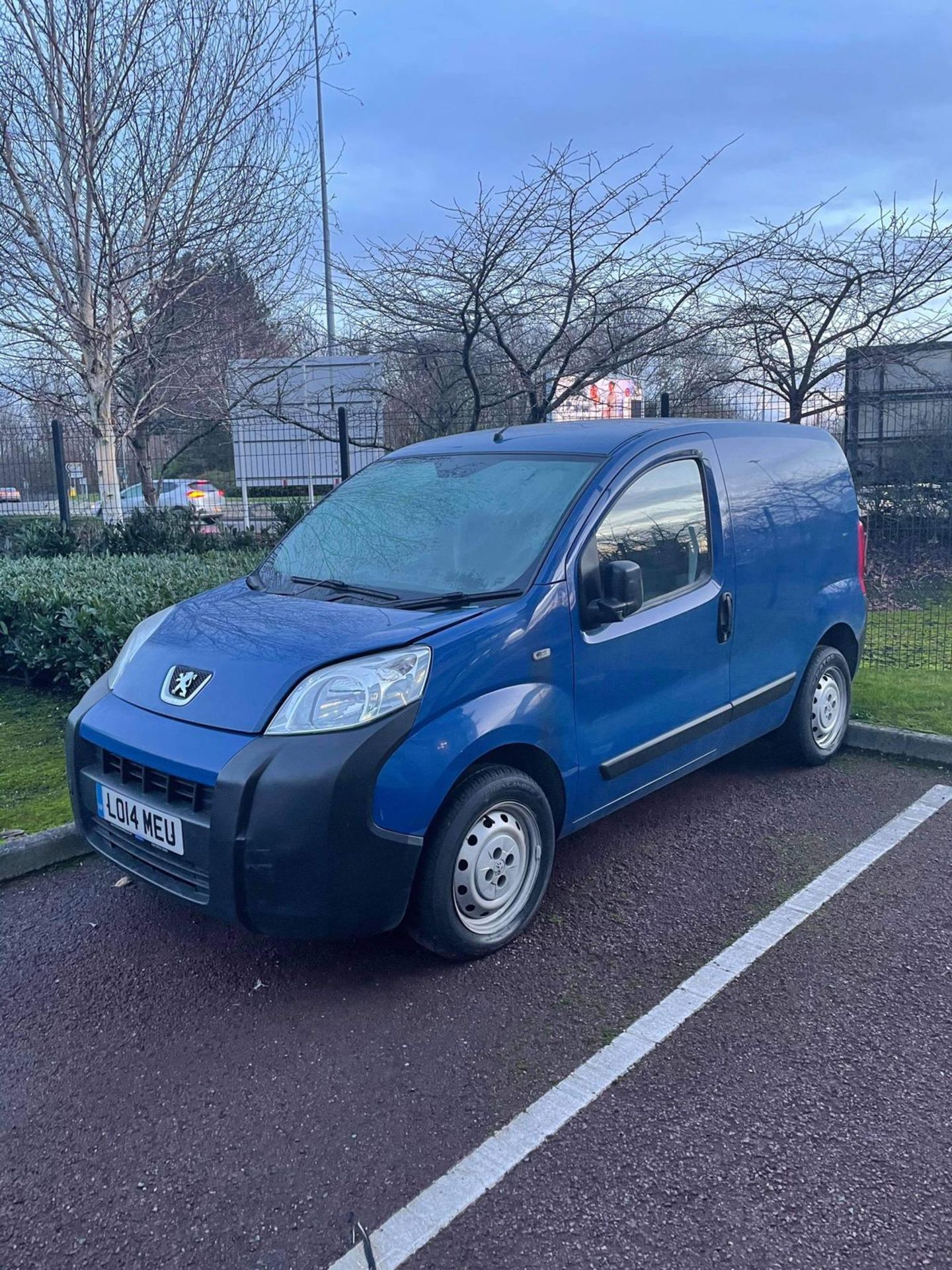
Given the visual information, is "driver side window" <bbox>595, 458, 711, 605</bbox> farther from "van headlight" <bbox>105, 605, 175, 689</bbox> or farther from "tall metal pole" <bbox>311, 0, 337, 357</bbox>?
"tall metal pole" <bbox>311, 0, 337, 357</bbox>

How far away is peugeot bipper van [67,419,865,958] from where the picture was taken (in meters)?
3.13

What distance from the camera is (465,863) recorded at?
11.2 ft

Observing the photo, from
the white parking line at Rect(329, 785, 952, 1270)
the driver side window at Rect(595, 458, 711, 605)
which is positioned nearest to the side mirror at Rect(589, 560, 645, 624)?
the driver side window at Rect(595, 458, 711, 605)

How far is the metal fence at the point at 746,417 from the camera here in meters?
9.98

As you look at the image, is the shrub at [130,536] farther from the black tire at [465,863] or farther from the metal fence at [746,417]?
the black tire at [465,863]

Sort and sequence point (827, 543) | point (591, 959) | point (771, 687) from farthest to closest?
point (827, 543) < point (771, 687) < point (591, 959)

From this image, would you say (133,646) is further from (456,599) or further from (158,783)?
(456,599)

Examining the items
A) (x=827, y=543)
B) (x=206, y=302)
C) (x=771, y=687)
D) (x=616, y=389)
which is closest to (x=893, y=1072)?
(x=771, y=687)

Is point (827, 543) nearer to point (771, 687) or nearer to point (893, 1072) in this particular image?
point (771, 687)

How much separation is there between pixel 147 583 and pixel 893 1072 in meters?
5.76

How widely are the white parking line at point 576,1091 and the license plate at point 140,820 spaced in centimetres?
139

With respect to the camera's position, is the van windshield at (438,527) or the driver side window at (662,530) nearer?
the van windshield at (438,527)

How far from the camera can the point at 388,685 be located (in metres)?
3.23

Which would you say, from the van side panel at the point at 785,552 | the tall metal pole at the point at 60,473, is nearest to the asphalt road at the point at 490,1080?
the van side panel at the point at 785,552
